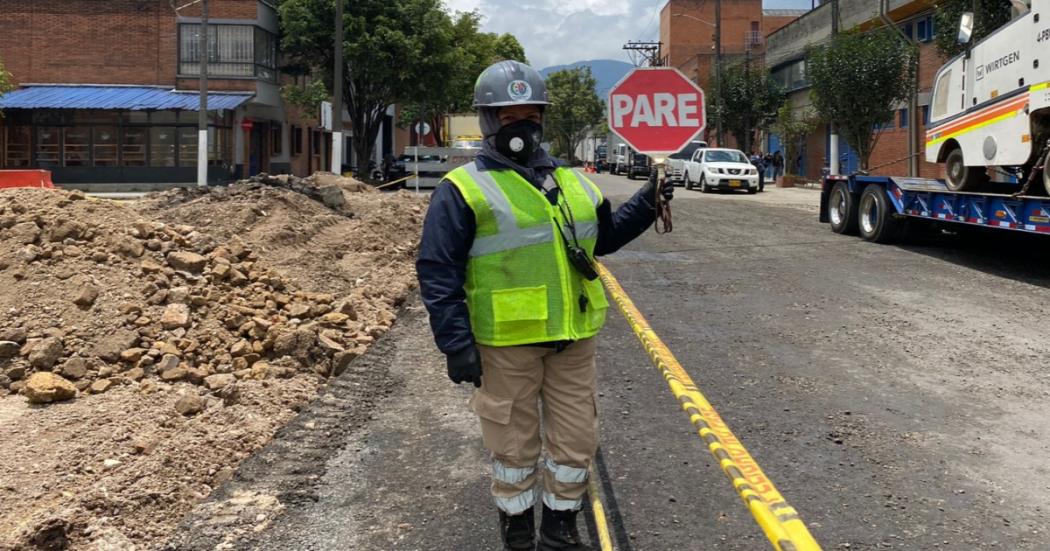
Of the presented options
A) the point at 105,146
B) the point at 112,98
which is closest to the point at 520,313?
the point at 112,98

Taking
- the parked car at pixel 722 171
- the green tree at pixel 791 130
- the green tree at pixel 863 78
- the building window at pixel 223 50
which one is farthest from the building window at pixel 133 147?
the green tree at pixel 791 130

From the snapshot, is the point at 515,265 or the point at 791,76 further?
the point at 791,76

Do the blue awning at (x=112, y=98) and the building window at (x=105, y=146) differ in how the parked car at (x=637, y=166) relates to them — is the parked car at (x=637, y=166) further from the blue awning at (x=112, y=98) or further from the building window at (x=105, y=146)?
the building window at (x=105, y=146)

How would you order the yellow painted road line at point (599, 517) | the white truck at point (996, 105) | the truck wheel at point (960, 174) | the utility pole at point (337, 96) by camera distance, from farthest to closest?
1. the utility pole at point (337, 96)
2. the truck wheel at point (960, 174)
3. the white truck at point (996, 105)
4. the yellow painted road line at point (599, 517)

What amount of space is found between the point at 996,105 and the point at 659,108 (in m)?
9.20

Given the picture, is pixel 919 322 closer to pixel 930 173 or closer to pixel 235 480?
pixel 235 480

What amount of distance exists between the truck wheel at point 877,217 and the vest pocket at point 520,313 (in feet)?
39.4

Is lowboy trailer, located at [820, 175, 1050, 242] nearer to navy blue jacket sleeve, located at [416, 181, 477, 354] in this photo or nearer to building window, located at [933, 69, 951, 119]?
building window, located at [933, 69, 951, 119]

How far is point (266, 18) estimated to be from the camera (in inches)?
1479

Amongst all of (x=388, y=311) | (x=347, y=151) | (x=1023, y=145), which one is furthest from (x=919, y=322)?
(x=347, y=151)

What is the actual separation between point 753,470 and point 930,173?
31.5 metres

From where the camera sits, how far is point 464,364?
128 inches

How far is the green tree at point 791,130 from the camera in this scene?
3847 cm

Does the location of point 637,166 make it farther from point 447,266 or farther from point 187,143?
point 447,266
